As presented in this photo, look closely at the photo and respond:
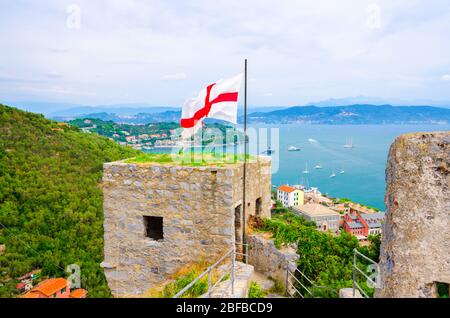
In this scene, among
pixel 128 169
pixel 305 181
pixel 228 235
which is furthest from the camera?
pixel 305 181

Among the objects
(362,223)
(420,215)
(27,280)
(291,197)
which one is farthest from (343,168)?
(420,215)

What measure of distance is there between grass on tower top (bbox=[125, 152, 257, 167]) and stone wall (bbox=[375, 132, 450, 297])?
3716mm

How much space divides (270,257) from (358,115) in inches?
6755

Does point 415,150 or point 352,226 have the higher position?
point 415,150

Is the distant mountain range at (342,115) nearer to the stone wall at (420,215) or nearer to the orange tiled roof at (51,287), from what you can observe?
the orange tiled roof at (51,287)

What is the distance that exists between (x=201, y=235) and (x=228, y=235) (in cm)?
57

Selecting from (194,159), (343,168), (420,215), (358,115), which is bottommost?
(343,168)

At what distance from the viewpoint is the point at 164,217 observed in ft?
24.4

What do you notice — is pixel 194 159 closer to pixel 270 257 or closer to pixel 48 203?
pixel 270 257

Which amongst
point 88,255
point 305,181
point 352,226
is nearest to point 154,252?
point 88,255

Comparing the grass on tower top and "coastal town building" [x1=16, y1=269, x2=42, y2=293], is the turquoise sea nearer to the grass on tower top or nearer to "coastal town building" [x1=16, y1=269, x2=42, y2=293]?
"coastal town building" [x1=16, y1=269, x2=42, y2=293]

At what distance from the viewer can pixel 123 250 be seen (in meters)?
7.85

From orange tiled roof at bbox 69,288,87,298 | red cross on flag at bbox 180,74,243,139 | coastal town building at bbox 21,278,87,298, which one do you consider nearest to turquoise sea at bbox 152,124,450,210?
orange tiled roof at bbox 69,288,87,298

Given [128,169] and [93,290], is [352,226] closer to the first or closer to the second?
[93,290]
